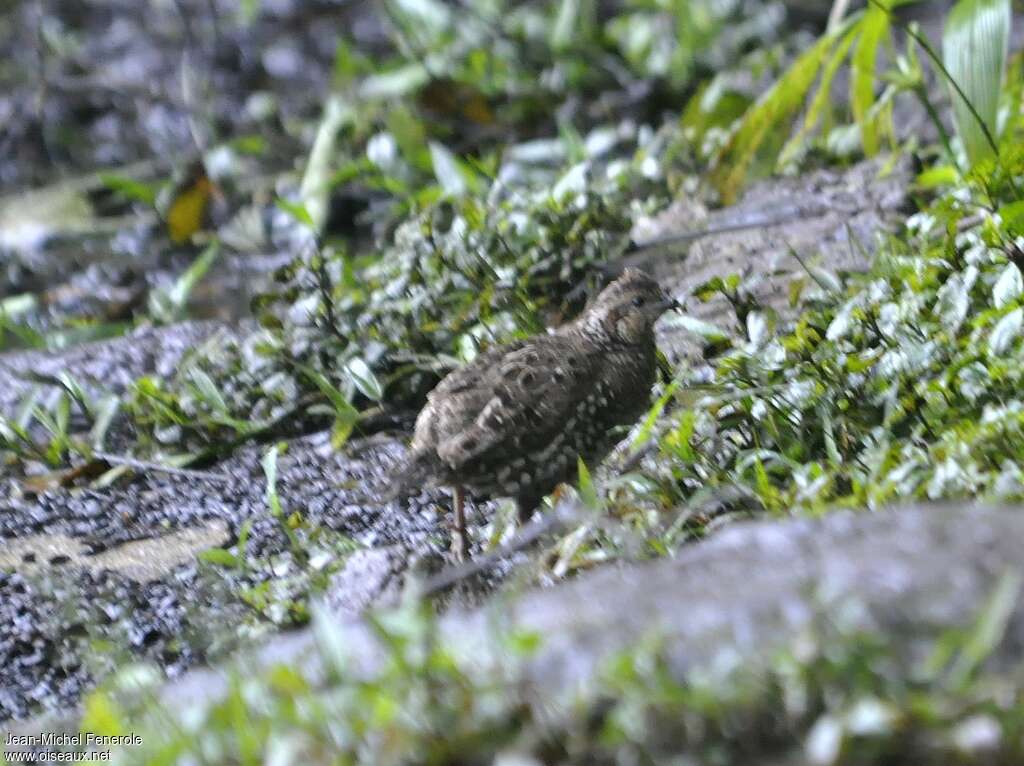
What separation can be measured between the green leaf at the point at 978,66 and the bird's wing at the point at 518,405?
7.01ft

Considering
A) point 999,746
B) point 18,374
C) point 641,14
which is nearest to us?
point 999,746

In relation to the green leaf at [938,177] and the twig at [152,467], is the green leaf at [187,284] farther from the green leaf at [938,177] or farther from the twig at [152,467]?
the green leaf at [938,177]

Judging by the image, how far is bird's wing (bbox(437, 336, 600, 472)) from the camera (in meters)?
4.29

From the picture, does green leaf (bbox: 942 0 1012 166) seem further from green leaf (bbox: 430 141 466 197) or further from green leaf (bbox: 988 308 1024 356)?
green leaf (bbox: 430 141 466 197)

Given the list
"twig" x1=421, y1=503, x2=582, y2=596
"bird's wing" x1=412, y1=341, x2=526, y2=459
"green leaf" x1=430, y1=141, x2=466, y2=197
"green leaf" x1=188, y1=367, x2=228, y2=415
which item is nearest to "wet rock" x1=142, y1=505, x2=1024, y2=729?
"twig" x1=421, y1=503, x2=582, y2=596

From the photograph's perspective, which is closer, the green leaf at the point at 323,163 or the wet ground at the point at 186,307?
the wet ground at the point at 186,307

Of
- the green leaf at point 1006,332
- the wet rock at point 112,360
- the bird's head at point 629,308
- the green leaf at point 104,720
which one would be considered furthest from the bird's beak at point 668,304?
the green leaf at point 104,720

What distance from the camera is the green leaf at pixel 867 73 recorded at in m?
6.55

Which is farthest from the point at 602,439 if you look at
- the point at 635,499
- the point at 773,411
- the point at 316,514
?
the point at 316,514

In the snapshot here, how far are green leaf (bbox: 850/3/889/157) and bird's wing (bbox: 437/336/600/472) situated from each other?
108 inches

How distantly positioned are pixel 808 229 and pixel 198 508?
300 cm

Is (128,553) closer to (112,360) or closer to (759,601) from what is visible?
Answer: (112,360)

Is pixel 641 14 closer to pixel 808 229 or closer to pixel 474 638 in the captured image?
pixel 808 229

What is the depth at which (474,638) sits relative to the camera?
271cm
